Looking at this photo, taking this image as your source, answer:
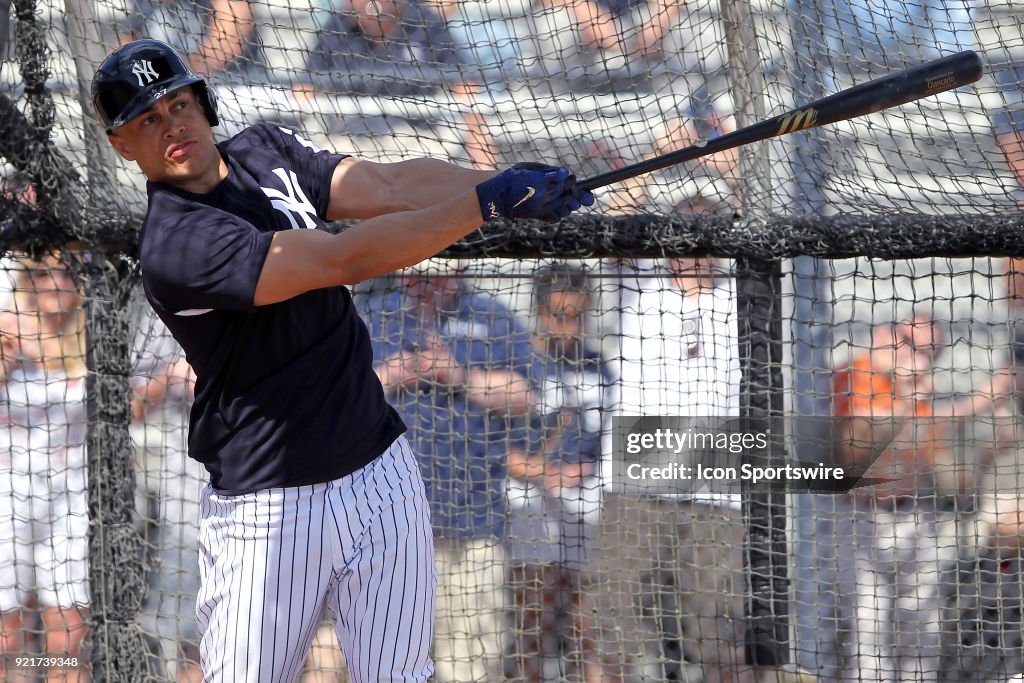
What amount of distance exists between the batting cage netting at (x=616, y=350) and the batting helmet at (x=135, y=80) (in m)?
0.93

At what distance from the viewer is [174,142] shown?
1925 mm

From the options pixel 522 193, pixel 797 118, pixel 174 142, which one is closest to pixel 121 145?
pixel 174 142

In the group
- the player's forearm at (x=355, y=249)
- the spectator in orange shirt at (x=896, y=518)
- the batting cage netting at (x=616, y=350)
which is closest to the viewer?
the player's forearm at (x=355, y=249)

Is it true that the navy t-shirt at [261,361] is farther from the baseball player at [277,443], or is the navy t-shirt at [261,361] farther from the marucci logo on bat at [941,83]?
the marucci logo on bat at [941,83]

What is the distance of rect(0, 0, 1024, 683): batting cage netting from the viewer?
2.87 metres

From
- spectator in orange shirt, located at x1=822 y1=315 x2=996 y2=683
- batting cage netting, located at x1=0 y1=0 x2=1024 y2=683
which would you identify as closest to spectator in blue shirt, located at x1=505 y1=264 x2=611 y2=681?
batting cage netting, located at x1=0 y1=0 x2=1024 y2=683

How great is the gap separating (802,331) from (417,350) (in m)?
1.14

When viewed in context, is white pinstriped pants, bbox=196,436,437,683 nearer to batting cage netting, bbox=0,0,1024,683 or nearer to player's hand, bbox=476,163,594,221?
player's hand, bbox=476,163,594,221

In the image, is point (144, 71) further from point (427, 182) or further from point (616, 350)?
point (616, 350)

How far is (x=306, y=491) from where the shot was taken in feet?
6.36

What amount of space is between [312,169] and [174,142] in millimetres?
324

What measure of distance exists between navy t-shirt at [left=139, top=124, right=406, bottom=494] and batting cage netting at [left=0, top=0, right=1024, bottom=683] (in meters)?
0.92

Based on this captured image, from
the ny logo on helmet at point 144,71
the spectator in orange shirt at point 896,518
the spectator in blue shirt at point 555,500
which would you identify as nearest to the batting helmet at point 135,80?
the ny logo on helmet at point 144,71

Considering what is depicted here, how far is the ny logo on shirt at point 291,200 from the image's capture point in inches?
79.9
